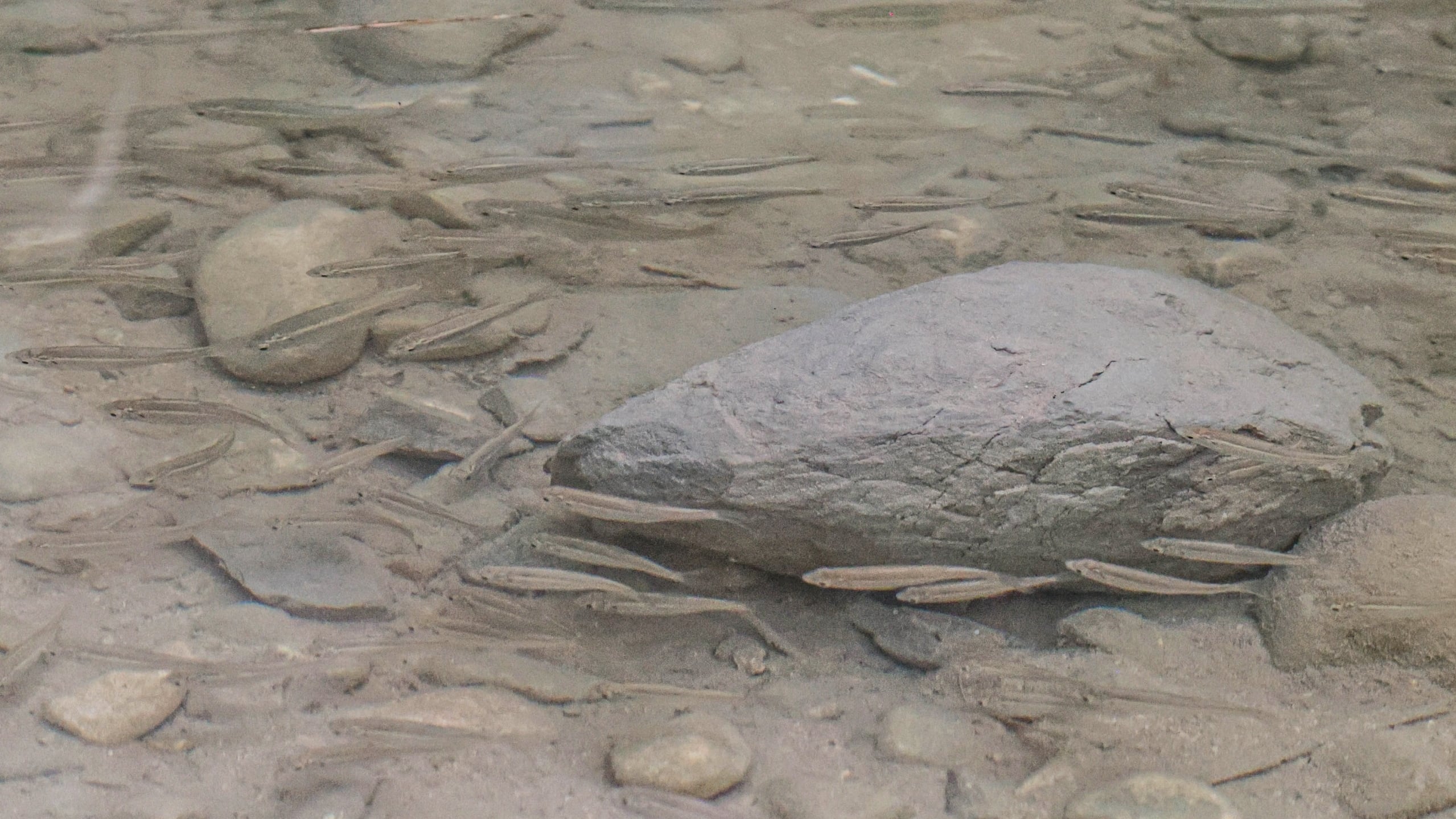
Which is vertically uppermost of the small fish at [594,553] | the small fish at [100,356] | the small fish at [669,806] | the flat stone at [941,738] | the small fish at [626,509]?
the small fish at [100,356]

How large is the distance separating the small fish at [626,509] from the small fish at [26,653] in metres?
1.72

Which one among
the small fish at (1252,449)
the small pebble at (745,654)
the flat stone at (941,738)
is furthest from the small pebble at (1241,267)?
the small pebble at (745,654)

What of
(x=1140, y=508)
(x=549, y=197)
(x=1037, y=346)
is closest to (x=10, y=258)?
(x=549, y=197)

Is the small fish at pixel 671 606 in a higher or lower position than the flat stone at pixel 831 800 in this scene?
higher

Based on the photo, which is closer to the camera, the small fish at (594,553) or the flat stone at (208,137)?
the small fish at (594,553)

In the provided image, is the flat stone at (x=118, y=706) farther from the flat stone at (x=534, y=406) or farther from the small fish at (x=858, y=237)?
the small fish at (x=858, y=237)

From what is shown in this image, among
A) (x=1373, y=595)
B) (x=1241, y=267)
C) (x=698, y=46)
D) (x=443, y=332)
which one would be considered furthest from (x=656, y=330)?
(x=698, y=46)

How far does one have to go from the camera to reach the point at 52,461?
169 inches

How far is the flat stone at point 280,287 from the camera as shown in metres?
4.88

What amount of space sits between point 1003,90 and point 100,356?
18.1 ft

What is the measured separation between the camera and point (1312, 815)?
319cm

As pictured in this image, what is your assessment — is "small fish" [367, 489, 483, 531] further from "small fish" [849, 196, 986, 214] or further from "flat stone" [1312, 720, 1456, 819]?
"flat stone" [1312, 720, 1456, 819]

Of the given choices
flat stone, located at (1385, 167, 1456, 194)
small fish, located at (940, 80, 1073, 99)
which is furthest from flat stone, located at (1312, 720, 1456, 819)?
small fish, located at (940, 80, 1073, 99)

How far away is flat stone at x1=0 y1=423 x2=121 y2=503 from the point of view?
4.19m
